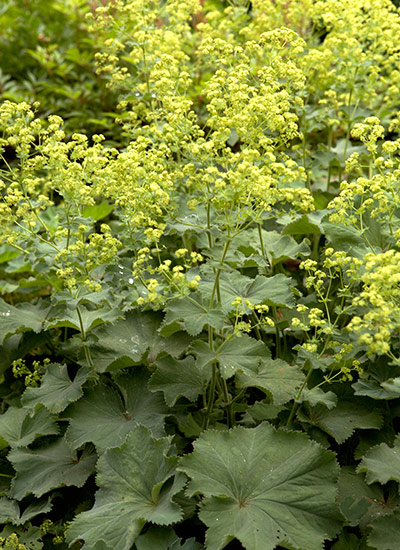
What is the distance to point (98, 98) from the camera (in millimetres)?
6172

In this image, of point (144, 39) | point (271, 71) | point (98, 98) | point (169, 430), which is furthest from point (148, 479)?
point (98, 98)

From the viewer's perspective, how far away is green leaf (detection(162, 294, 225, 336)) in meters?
2.36

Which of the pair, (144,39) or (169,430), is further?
(144,39)

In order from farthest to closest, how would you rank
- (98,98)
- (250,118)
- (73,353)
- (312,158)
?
Answer: (98,98)
(312,158)
(73,353)
(250,118)

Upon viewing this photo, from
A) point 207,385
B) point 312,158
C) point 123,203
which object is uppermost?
point 123,203

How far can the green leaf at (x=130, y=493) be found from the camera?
2.29 metres

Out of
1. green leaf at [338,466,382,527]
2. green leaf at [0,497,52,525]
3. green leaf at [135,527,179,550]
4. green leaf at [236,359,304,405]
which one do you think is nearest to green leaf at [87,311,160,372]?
green leaf at [236,359,304,405]

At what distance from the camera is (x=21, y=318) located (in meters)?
3.24

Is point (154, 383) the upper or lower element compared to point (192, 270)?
lower

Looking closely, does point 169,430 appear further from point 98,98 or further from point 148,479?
point 98,98

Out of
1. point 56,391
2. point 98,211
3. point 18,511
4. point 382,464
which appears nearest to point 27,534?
point 18,511

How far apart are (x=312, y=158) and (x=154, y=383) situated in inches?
82.0

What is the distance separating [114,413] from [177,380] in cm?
32

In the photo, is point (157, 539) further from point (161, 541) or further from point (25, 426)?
point (25, 426)
